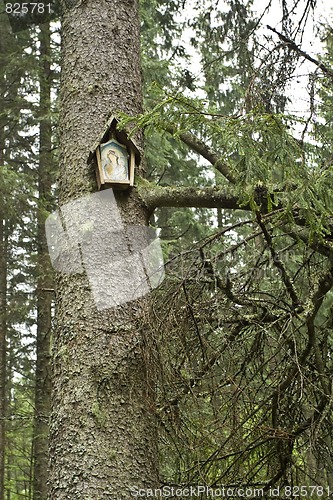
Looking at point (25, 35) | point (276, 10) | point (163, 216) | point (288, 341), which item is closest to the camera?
point (288, 341)

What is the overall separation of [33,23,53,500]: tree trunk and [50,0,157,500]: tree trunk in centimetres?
476

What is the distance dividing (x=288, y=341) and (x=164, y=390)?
2.36 feet

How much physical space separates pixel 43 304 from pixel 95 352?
6429 mm

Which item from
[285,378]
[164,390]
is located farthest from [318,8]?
[164,390]

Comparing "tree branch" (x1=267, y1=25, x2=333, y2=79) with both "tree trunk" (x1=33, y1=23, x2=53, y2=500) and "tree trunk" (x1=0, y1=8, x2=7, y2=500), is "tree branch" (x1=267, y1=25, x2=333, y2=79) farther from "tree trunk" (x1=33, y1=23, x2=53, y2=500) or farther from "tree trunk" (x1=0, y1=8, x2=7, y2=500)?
"tree trunk" (x1=0, y1=8, x2=7, y2=500)

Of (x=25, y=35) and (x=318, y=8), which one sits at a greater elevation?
(x=25, y=35)

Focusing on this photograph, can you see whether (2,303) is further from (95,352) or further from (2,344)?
(95,352)

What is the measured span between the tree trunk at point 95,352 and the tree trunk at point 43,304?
476 centimetres

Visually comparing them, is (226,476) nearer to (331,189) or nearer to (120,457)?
(120,457)

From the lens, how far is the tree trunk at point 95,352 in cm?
242

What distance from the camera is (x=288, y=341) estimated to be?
9.31ft

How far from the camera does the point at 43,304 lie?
880cm

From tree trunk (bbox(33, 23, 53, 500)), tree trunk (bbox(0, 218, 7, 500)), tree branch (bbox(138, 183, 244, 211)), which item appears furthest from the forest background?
tree trunk (bbox(0, 218, 7, 500))

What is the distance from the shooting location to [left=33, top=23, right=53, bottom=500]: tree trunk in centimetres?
805
